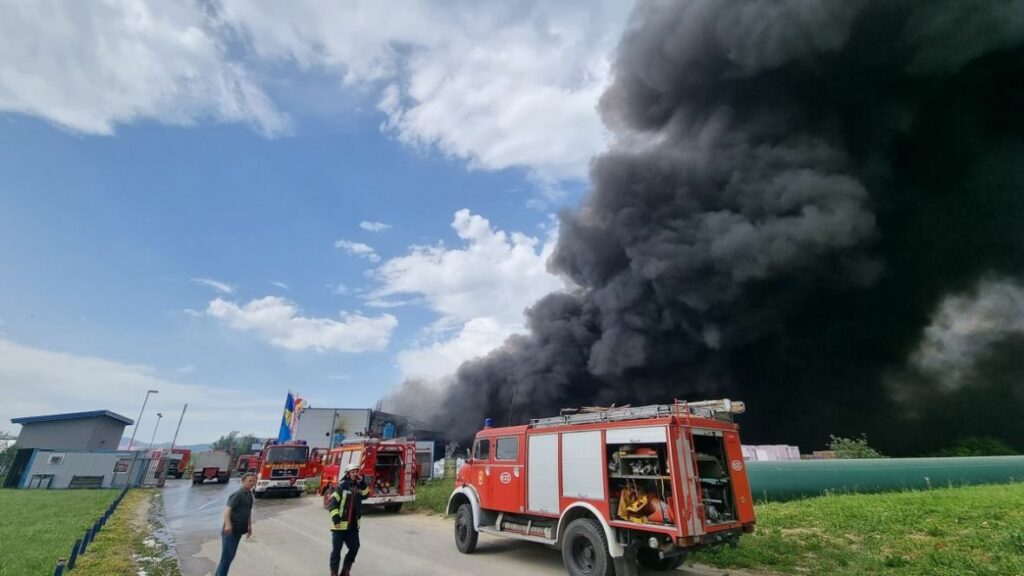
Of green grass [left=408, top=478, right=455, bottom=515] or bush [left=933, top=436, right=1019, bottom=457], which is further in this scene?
bush [left=933, top=436, right=1019, bottom=457]

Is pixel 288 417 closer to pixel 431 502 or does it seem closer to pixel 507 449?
pixel 431 502

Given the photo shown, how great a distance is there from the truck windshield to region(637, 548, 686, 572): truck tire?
17.6 meters

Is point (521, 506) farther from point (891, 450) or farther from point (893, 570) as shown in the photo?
point (891, 450)

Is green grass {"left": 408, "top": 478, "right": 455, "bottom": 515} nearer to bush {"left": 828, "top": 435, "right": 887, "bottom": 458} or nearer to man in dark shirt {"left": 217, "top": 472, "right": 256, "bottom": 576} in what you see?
man in dark shirt {"left": 217, "top": 472, "right": 256, "bottom": 576}

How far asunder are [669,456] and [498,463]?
379 cm

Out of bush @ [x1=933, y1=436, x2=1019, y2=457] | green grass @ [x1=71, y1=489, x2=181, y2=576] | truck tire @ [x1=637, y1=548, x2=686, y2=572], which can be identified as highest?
bush @ [x1=933, y1=436, x2=1019, y2=457]

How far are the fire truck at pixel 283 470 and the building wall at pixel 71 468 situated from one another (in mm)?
17266

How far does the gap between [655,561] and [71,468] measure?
37195 millimetres

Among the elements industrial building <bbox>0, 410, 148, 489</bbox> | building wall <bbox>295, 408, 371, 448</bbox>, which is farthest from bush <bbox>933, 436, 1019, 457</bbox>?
industrial building <bbox>0, 410, 148, 489</bbox>

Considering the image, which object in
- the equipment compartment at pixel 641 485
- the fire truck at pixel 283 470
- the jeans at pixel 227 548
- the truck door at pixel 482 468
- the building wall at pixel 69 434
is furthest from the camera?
the building wall at pixel 69 434

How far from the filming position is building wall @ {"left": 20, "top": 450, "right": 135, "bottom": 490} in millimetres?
27906

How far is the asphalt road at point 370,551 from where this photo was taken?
Result: 722cm

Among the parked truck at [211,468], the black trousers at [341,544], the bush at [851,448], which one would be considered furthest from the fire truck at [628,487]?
the parked truck at [211,468]

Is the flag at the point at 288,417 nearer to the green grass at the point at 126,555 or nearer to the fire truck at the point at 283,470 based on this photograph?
the fire truck at the point at 283,470
